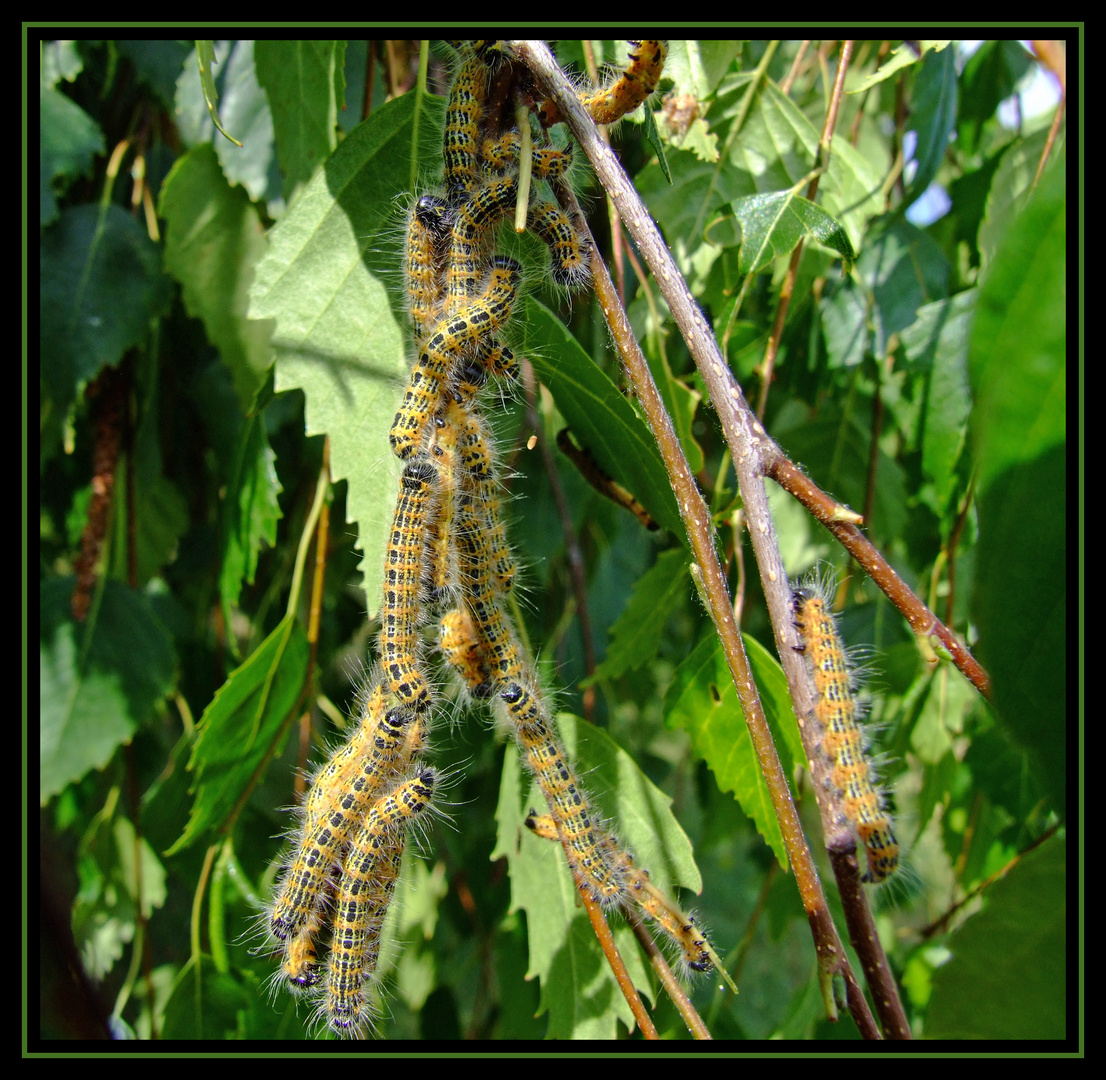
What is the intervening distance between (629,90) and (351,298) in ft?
1.85

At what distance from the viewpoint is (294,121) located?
5.08 feet

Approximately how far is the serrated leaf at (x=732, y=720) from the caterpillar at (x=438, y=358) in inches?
23.6

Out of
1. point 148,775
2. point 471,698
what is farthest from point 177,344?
point 471,698

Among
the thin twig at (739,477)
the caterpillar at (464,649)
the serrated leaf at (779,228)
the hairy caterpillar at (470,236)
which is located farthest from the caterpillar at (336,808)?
the serrated leaf at (779,228)

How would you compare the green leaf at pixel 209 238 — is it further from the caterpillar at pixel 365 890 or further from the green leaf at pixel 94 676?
the caterpillar at pixel 365 890

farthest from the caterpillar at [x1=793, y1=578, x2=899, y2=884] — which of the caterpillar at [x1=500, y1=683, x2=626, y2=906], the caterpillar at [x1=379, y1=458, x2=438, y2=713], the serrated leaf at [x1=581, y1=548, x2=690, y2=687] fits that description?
the caterpillar at [x1=379, y1=458, x2=438, y2=713]

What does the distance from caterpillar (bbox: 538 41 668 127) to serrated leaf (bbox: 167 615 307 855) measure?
3.49 ft

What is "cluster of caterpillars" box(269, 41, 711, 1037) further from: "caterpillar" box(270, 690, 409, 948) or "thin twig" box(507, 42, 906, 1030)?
"thin twig" box(507, 42, 906, 1030)

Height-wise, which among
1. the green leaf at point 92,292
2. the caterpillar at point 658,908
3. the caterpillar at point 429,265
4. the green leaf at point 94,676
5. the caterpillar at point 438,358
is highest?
the green leaf at point 92,292

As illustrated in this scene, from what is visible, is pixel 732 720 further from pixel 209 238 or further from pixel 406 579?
pixel 209 238

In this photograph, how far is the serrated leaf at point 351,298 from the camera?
4.27ft

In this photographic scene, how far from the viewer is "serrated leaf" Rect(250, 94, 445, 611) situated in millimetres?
1301

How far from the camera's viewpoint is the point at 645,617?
61.2 inches

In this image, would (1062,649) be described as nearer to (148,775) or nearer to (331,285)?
(331,285)
